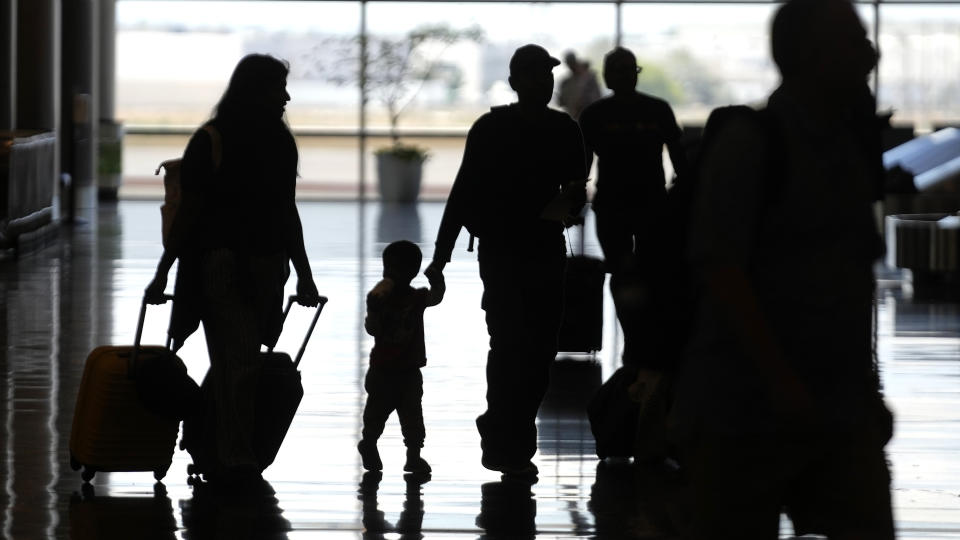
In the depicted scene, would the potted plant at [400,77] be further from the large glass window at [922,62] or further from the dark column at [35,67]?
the large glass window at [922,62]

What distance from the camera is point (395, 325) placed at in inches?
243

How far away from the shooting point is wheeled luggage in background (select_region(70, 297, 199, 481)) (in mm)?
5965

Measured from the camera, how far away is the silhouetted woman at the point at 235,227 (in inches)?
232

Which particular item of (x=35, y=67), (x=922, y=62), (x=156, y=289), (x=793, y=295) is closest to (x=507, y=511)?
(x=156, y=289)

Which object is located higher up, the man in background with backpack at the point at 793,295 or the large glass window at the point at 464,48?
the large glass window at the point at 464,48

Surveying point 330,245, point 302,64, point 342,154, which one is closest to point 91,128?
point 330,245

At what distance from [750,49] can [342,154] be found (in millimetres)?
13851

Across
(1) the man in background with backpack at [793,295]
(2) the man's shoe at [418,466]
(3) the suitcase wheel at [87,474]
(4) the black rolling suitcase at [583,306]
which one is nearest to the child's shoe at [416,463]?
(2) the man's shoe at [418,466]

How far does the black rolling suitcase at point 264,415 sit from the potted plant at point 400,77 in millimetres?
16644

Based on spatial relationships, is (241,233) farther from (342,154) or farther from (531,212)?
(342,154)

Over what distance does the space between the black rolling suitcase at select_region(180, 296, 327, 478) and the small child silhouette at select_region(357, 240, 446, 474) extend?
23cm

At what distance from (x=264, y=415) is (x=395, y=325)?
1.86ft

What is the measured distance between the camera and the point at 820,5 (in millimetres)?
2990

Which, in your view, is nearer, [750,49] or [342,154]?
[750,49]
